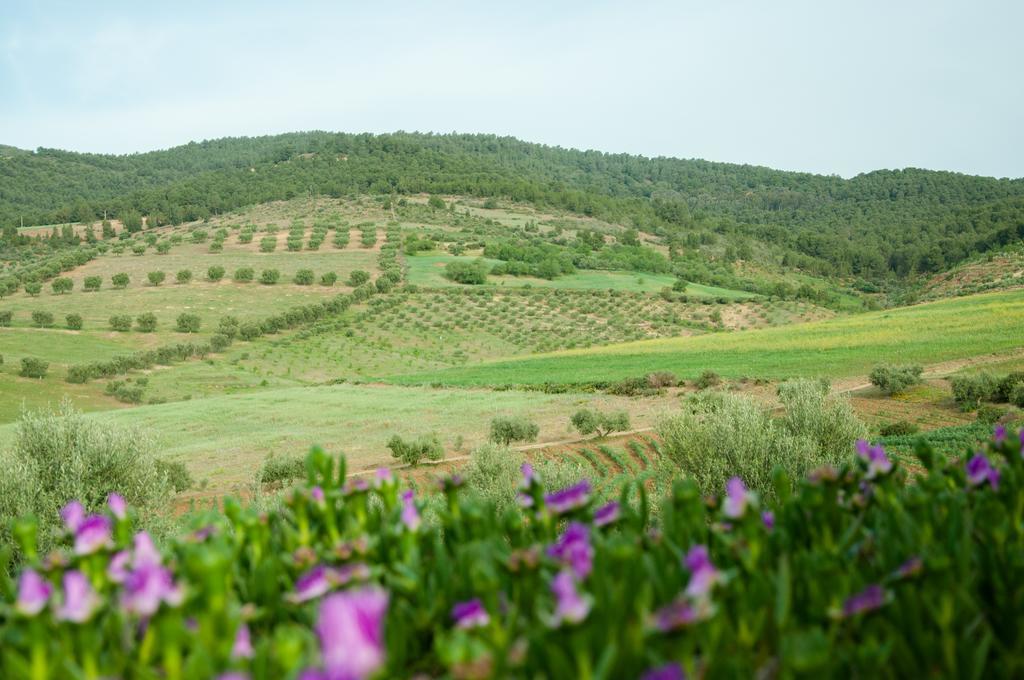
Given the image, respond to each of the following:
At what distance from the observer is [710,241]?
142 metres

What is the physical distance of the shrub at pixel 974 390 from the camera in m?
25.6

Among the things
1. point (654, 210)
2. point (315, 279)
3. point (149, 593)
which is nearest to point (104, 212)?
point (315, 279)

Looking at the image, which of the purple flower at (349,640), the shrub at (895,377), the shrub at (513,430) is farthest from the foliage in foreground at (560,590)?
the shrub at (895,377)

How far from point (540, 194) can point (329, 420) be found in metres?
126

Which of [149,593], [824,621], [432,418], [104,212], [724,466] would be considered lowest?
[432,418]

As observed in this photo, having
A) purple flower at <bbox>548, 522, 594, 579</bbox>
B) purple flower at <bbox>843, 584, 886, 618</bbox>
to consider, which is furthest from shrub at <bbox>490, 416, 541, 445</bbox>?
purple flower at <bbox>843, 584, 886, 618</bbox>

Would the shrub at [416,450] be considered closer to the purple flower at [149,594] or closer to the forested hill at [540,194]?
the purple flower at [149,594]

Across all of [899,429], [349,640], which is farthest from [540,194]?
[349,640]

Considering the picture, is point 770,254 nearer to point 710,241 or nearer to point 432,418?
point 710,241

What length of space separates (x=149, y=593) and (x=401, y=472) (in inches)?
971

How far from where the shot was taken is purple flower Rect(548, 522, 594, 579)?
1706 millimetres

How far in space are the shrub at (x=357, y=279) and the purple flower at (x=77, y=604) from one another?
91719mm

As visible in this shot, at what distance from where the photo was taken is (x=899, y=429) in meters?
23.6

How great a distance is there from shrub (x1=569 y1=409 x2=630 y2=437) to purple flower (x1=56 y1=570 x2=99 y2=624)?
2715cm
